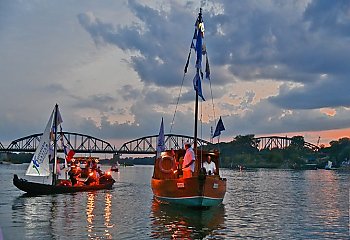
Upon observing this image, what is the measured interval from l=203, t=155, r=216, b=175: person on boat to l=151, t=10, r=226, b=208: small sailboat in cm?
35

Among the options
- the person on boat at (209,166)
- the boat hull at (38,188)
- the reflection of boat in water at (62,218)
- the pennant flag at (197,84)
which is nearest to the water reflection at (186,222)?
the person on boat at (209,166)

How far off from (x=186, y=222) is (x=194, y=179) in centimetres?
284

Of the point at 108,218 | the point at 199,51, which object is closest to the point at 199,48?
the point at 199,51

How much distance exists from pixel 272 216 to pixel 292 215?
1.95 m

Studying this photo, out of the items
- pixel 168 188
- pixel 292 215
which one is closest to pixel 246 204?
pixel 292 215

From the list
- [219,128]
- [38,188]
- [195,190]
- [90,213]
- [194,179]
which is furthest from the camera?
[38,188]

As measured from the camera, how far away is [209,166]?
1351 inches

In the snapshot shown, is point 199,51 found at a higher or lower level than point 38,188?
higher

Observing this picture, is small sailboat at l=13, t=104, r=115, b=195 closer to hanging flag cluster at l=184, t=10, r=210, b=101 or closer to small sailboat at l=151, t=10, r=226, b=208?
small sailboat at l=151, t=10, r=226, b=208

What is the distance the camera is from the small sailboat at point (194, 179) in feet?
Answer: 99.6

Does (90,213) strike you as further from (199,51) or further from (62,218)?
(199,51)

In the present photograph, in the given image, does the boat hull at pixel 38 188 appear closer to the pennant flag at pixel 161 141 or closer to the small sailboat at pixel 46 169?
the small sailboat at pixel 46 169

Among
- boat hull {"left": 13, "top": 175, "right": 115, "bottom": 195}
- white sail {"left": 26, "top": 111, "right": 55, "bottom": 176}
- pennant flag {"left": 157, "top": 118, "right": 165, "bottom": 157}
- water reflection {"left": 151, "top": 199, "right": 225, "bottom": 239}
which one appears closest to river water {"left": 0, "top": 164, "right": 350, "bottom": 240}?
water reflection {"left": 151, "top": 199, "right": 225, "bottom": 239}

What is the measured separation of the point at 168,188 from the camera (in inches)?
1302
